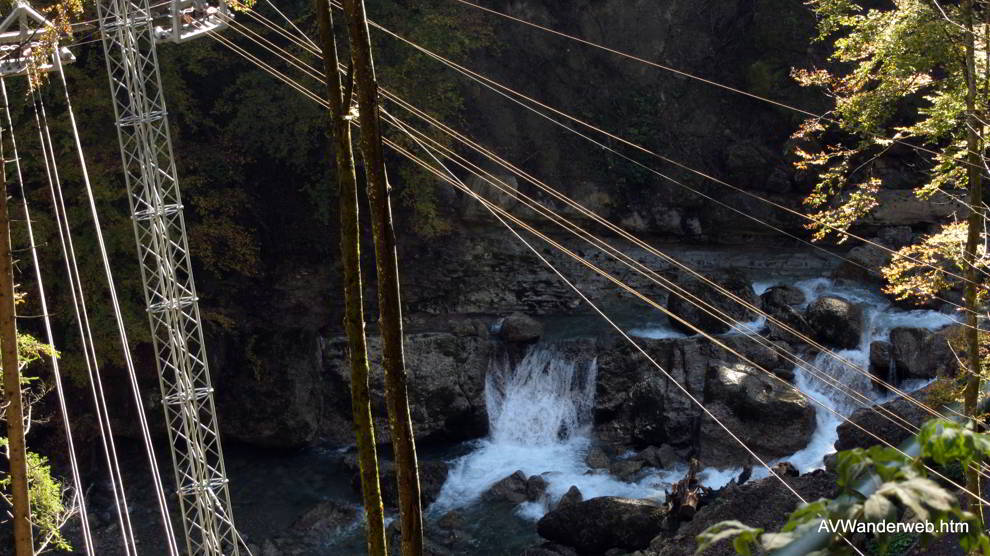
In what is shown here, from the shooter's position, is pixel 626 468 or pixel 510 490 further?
pixel 626 468

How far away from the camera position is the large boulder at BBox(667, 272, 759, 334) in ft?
64.9

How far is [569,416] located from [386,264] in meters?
13.8

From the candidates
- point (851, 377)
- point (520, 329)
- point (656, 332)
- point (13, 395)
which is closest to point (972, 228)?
point (851, 377)

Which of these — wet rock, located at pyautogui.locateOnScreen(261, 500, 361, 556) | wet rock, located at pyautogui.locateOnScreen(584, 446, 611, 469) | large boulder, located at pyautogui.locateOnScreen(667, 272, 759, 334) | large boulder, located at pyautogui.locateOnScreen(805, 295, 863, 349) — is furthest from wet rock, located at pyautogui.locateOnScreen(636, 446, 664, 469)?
wet rock, located at pyautogui.locateOnScreen(261, 500, 361, 556)

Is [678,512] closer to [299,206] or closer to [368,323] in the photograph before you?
[368,323]

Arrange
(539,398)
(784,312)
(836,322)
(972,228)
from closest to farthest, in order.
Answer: (972,228), (836,322), (539,398), (784,312)

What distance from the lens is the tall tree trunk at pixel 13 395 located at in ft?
28.9

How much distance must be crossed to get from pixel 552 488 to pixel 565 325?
558cm

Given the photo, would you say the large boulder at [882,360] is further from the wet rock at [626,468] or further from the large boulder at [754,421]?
the wet rock at [626,468]

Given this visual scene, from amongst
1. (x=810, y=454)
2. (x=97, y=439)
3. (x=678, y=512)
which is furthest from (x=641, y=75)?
(x=97, y=439)

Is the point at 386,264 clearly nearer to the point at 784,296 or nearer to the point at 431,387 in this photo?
the point at 431,387

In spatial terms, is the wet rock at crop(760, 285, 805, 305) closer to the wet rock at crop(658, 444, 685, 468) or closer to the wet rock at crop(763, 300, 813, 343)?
the wet rock at crop(763, 300, 813, 343)

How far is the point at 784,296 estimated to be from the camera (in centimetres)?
2064

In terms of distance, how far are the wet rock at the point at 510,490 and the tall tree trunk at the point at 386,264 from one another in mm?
10971
